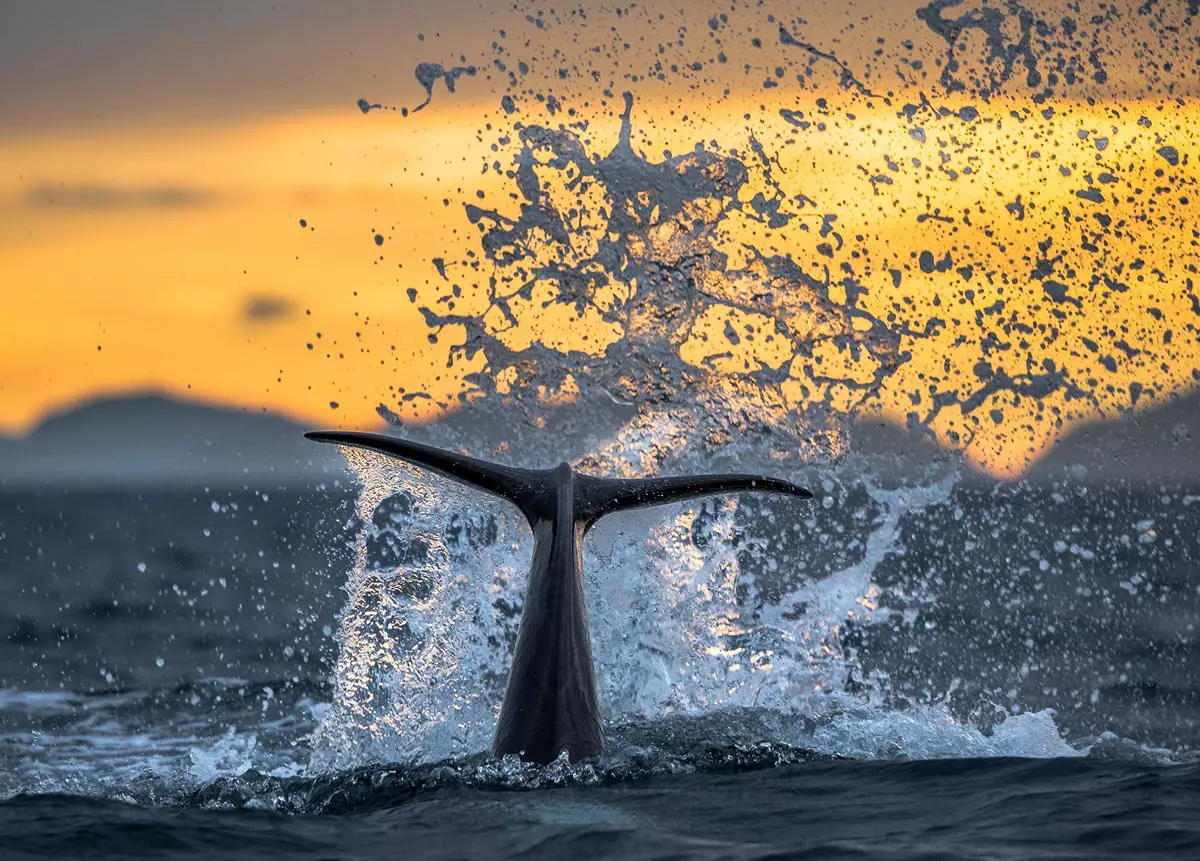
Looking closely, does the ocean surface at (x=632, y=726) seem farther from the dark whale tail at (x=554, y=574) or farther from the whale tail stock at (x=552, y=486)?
the whale tail stock at (x=552, y=486)

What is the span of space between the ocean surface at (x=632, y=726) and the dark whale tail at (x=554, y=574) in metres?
0.30

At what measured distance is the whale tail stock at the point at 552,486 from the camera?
13508 millimetres

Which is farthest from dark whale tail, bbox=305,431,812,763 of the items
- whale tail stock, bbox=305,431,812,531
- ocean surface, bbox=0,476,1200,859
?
ocean surface, bbox=0,476,1200,859

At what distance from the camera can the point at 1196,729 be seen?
738 inches

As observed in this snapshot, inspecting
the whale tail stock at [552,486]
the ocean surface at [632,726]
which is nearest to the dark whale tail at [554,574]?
the whale tail stock at [552,486]

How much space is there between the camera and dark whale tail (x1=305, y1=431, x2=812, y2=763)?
35.8ft

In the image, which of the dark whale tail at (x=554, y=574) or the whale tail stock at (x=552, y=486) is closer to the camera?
the dark whale tail at (x=554, y=574)

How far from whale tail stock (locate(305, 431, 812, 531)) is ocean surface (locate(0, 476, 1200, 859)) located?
1.44m

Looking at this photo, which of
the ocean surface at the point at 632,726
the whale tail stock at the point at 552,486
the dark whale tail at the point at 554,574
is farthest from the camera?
the whale tail stock at the point at 552,486

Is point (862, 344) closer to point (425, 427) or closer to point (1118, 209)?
point (1118, 209)

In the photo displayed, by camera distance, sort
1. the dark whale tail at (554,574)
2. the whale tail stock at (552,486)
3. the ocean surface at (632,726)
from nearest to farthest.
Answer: the ocean surface at (632,726) → the dark whale tail at (554,574) → the whale tail stock at (552,486)

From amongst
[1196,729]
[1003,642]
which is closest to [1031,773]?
[1196,729]

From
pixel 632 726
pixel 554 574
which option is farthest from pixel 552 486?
pixel 632 726

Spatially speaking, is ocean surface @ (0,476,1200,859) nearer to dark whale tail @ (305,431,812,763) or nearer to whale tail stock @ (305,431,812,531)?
dark whale tail @ (305,431,812,763)
